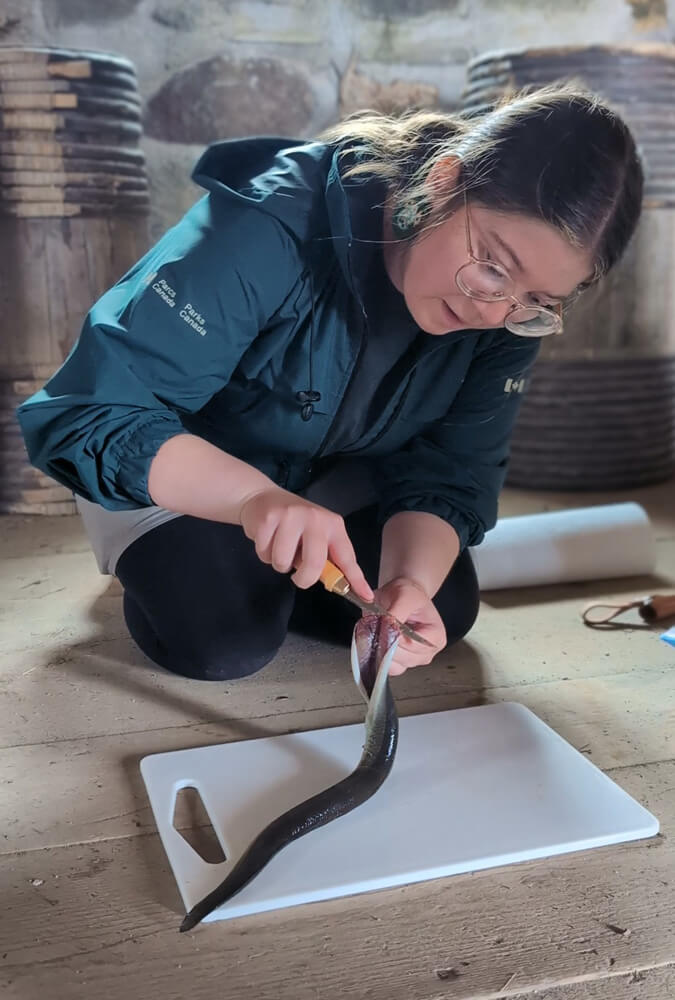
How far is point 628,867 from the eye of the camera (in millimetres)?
861

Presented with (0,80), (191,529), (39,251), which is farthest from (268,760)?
(0,80)

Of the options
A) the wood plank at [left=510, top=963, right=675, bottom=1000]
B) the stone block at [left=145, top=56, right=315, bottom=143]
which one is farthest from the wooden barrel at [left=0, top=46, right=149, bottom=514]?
the wood plank at [left=510, top=963, right=675, bottom=1000]

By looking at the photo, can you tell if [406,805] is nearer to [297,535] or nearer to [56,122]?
[297,535]

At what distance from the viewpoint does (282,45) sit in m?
2.17

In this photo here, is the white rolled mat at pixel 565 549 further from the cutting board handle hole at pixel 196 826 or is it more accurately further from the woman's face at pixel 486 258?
the cutting board handle hole at pixel 196 826

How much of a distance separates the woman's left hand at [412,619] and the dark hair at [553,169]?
38 cm

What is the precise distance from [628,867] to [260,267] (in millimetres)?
677

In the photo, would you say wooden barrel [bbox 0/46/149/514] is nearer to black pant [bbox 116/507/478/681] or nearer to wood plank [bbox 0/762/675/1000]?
black pant [bbox 116/507/478/681]

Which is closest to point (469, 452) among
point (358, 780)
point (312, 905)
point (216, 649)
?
point (216, 649)

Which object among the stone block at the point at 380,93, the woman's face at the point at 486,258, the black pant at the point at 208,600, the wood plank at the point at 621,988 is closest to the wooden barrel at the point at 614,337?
the stone block at the point at 380,93

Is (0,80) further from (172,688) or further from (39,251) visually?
(172,688)

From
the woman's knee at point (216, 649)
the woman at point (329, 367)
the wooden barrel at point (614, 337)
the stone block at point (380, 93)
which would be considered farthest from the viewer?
the stone block at point (380, 93)

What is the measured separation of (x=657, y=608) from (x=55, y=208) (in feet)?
4.05

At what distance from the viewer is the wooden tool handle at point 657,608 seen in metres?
1.41
